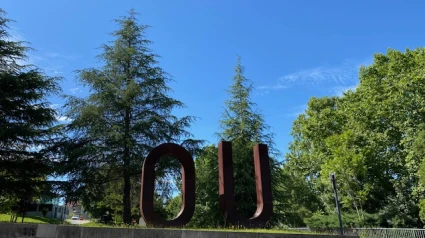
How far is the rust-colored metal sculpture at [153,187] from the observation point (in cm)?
1007

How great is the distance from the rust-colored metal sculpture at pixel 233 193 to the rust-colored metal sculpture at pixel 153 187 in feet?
3.31

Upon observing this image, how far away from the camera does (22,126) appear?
14.6 metres

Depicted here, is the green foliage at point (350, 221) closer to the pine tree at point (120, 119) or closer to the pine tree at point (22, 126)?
the pine tree at point (120, 119)

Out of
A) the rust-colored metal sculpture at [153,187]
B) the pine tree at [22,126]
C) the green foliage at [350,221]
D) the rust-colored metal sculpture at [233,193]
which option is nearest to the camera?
the rust-colored metal sculpture at [153,187]

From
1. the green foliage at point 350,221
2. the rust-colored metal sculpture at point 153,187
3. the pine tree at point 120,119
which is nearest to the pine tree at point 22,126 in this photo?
the pine tree at point 120,119

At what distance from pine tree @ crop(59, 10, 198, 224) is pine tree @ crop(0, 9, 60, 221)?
4.00ft

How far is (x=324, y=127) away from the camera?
3200 centimetres

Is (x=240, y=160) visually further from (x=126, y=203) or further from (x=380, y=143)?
(x=380, y=143)

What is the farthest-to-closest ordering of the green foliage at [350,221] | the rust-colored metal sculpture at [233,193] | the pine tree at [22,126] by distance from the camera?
the green foliage at [350,221]
the pine tree at [22,126]
the rust-colored metal sculpture at [233,193]

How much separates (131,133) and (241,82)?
24.0ft

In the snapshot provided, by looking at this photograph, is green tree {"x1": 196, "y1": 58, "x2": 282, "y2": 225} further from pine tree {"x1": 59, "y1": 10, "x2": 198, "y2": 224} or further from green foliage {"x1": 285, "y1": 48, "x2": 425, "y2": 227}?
green foliage {"x1": 285, "y1": 48, "x2": 425, "y2": 227}

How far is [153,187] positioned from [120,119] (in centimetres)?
736

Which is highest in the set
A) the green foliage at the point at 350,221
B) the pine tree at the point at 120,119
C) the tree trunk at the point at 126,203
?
the pine tree at the point at 120,119

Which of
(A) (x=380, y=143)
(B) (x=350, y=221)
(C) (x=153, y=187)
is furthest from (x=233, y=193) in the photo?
(A) (x=380, y=143)
